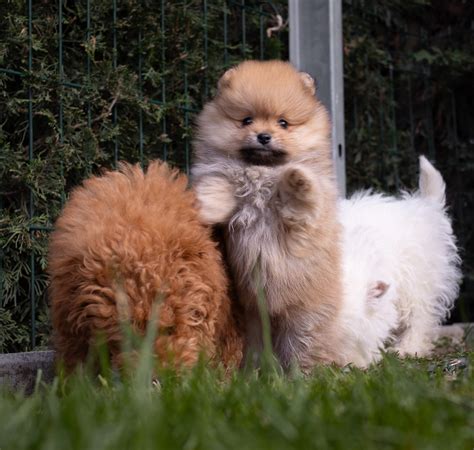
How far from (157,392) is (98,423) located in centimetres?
63

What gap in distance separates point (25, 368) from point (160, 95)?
2.02 metres

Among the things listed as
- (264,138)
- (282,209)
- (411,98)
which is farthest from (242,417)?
(411,98)

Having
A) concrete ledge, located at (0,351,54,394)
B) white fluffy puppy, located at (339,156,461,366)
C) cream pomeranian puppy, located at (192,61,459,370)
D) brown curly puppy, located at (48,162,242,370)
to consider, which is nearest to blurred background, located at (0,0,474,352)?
white fluffy puppy, located at (339,156,461,366)

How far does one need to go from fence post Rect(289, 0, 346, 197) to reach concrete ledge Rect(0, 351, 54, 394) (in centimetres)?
211

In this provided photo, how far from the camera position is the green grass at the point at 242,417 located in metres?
1.75

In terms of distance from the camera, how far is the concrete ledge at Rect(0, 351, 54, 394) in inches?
156

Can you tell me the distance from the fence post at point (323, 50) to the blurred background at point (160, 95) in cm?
48

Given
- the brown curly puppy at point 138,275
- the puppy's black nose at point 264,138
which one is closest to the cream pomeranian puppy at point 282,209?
the puppy's black nose at point 264,138

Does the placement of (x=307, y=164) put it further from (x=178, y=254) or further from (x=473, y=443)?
(x=473, y=443)

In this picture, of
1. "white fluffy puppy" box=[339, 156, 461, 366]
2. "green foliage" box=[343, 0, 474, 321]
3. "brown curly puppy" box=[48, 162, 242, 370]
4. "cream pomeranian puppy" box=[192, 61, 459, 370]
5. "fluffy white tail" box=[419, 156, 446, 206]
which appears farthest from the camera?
"green foliage" box=[343, 0, 474, 321]

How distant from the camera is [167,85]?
5.36 metres

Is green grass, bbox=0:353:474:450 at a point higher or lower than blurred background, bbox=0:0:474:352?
lower

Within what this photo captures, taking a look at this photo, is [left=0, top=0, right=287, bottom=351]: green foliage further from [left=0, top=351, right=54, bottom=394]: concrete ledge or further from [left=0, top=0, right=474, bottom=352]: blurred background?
[left=0, top=351, right=54, bottom=394]: concrete ledge

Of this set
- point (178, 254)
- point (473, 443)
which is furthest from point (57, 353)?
point (473, 443)
